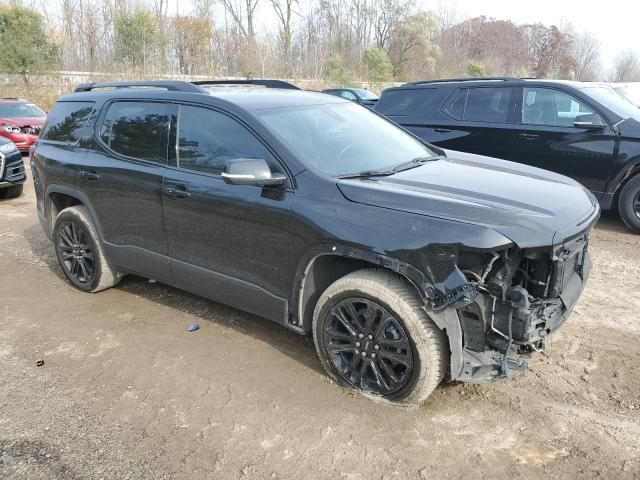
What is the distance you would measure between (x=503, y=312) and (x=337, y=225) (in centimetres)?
102

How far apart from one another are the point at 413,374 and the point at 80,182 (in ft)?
11.0

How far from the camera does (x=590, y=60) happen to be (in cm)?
5150

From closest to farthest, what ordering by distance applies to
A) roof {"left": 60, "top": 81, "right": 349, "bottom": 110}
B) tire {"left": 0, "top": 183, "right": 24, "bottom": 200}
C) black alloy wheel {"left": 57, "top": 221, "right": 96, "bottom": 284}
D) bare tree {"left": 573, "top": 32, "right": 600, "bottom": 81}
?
roof {"left": 60, "top": 81, "right": 349, "bottom": 110} < black alloy wheel {"left": 57, "top": 221, "right": 96, "bottom": 284} < tire {"left": 0, "top": 183, "right": 24, "bottom": 200} < bare tree {"left": 573, "top": 32, "right": 600, "bottom": 81}

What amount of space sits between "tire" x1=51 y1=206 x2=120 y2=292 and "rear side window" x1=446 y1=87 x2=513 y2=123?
5149 millimetres

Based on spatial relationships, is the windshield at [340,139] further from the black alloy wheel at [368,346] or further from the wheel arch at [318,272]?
the black alloy wheel at [368,346]

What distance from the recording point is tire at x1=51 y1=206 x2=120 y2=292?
474 centimetres

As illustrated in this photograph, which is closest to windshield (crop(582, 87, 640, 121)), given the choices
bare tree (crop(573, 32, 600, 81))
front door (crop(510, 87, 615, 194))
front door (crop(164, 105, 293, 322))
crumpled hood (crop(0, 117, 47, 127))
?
front door (crop(510, 87, 615, 194))

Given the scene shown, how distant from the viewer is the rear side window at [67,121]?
4.77m

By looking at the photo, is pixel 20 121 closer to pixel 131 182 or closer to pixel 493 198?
pixel 131 182

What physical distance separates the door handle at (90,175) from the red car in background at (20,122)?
10.1 m

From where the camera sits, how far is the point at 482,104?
745cm

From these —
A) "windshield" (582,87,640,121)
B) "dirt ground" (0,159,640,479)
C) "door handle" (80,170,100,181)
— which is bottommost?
"dirt ground" (0,159,640,479)

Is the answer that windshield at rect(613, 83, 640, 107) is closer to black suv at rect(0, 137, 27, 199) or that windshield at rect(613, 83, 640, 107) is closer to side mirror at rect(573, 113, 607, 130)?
side mirror at rect(573, 113, 607, 130)

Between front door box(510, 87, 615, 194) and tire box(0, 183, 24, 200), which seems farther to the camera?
tire box(0, 183, 24, 200)
